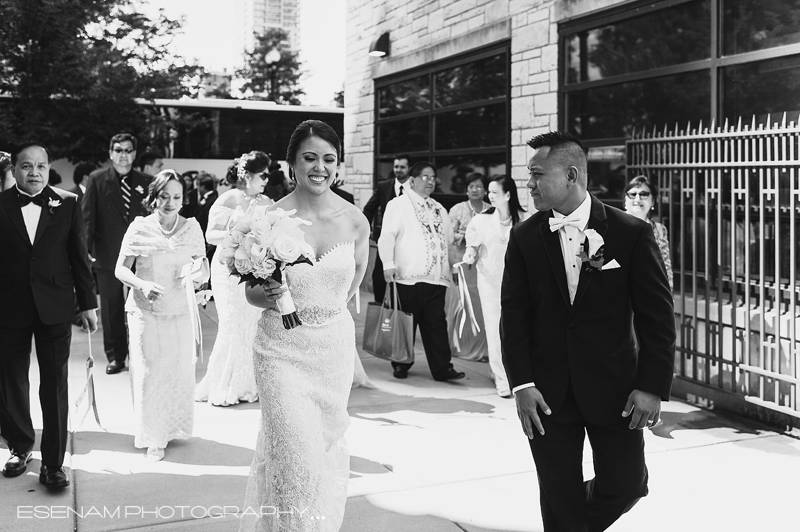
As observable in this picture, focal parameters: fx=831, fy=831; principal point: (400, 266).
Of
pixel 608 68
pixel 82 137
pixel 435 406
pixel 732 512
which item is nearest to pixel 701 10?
pixel 608 68

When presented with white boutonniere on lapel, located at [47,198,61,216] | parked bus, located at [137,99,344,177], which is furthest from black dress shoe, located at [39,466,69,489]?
parked bus, located at [137,99,344,177]

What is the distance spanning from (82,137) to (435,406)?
15.5 m

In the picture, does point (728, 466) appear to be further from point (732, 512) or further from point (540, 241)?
point (540, 241)

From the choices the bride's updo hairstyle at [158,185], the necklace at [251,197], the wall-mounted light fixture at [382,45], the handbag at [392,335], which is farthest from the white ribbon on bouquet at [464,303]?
the wall-mounted light fixture at [382,45]

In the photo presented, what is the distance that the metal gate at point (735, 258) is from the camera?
638 cm

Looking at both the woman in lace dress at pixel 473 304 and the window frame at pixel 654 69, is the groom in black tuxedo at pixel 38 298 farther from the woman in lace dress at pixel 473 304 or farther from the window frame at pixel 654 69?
the window frame at pixel 654 69

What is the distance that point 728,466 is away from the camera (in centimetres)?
556

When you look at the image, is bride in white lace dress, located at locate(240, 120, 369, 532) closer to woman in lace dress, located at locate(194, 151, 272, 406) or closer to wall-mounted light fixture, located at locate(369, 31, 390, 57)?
woman in lace dress, located at locate(194, 151, 272, 406)

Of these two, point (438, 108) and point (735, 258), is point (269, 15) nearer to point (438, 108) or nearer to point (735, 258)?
point (438, 108)

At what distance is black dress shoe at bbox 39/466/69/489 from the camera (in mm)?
5078

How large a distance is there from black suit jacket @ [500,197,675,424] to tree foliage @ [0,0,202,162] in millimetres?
17825

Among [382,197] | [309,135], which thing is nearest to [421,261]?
[382,197]

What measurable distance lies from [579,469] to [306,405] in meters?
1.27

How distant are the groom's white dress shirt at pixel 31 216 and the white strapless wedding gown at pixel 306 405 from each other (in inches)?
85.5
